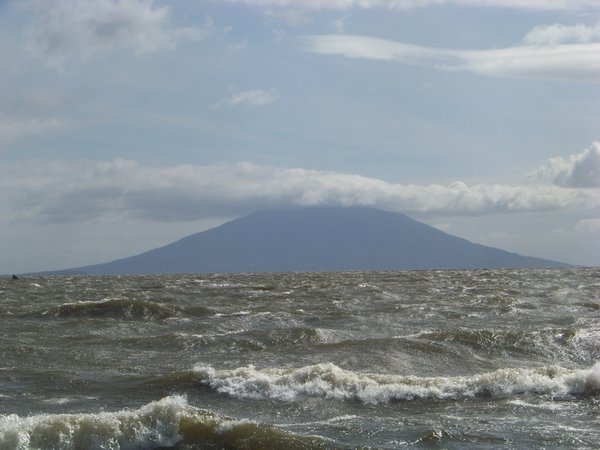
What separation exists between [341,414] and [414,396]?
233 centimetres

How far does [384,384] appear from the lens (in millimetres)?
18156

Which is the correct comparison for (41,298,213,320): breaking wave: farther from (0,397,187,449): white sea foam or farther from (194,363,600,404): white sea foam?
(0,397,187,449): white sea foam

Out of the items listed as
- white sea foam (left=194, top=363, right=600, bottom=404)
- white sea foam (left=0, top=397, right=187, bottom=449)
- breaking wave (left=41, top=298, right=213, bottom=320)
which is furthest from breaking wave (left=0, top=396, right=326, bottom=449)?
breaking wave (left=41, top=298, right=213, bottom=320)

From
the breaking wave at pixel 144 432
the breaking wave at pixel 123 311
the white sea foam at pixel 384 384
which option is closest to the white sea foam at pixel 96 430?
the breaking wave at pixel 144 432

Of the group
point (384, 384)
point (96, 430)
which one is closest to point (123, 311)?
point (384, 384)

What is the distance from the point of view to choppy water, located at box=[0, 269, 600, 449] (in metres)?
13.7

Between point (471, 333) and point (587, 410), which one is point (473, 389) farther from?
point (471, 333)

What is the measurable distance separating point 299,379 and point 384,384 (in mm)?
1970

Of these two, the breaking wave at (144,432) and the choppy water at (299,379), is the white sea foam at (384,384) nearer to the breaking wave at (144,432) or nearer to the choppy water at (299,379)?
the choppy water at (299,379)

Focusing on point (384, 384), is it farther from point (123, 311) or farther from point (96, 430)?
point (123, 311)

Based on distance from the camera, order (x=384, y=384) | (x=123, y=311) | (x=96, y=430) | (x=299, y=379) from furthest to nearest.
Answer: (x=123, y=311) < (x=299, y=379) < (x=384, y=384) < (x=96, y=430)

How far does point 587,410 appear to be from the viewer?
53.3 ft

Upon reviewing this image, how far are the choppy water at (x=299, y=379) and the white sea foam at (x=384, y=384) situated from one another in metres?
0.04

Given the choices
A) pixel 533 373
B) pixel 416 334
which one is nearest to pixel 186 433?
pixel 533 373
